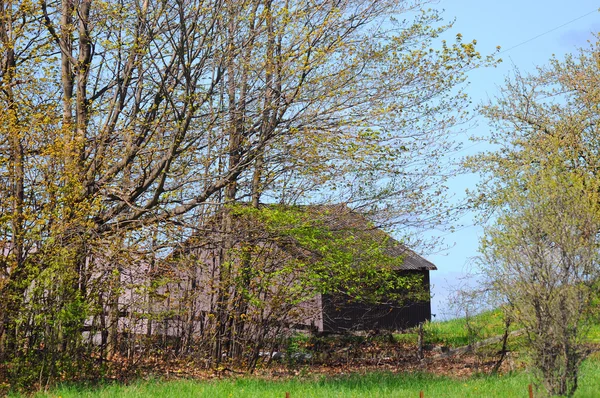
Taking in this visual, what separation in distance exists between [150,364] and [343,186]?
17.5 feet

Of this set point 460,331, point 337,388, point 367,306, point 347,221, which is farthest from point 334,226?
point 460,331

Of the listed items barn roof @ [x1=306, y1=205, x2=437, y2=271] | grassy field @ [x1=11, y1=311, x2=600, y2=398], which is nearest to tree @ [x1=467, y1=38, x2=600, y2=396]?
grassy field @ [x1=11, y1=311, x2=600, y2=398]

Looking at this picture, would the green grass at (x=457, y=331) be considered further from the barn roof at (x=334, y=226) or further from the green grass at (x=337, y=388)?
the green grass at (x=337, y=388)

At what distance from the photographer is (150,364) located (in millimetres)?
13547

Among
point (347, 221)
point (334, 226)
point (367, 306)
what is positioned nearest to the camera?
point (334, 226)

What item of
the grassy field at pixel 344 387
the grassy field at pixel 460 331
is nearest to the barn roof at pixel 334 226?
the grassy field at pixel 344 387

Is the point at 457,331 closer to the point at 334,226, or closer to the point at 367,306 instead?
the point at 367,306

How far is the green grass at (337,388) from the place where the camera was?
10.2 meters

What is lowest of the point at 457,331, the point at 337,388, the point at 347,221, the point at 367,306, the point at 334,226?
the point at 337,388

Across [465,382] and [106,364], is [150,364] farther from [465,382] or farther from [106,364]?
[465,382]

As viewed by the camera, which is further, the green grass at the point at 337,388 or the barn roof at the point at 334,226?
the barn roof at the point at 334,226

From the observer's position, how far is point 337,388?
11.4 m

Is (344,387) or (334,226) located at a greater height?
(334,226)

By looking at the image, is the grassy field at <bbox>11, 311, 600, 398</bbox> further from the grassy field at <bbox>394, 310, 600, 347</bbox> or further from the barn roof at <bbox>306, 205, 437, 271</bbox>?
the grassy field at <bbox>394, 310, 600, 347</bbox>
